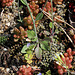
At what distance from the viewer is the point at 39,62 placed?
2.46 metres

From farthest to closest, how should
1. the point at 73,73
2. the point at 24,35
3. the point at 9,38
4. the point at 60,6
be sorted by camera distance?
1. the point at 60,6
2. the point at 9,38
3. the point at 24,35
4. the point at 73,73

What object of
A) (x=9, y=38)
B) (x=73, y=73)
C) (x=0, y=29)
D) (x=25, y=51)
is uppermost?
(x=0, y=29)

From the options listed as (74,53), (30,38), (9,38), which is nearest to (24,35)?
(30,38)

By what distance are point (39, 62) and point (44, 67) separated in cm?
14

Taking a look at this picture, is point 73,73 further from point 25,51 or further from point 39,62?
point 25,51

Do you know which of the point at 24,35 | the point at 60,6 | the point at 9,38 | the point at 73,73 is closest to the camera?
the point at 73,73

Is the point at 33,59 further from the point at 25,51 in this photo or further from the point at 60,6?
the point at 60,6

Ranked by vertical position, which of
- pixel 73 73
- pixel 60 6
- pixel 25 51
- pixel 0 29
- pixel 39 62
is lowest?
pixel 73 73

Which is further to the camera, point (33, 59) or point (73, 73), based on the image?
point (33, 59)

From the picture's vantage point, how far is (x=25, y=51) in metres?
2.31

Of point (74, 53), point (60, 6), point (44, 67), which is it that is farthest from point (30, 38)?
point (60, 6)

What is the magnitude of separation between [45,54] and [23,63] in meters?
0.47

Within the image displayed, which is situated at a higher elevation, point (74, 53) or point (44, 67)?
point (74, 53)

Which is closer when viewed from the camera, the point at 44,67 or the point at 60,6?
the point at 44,67
